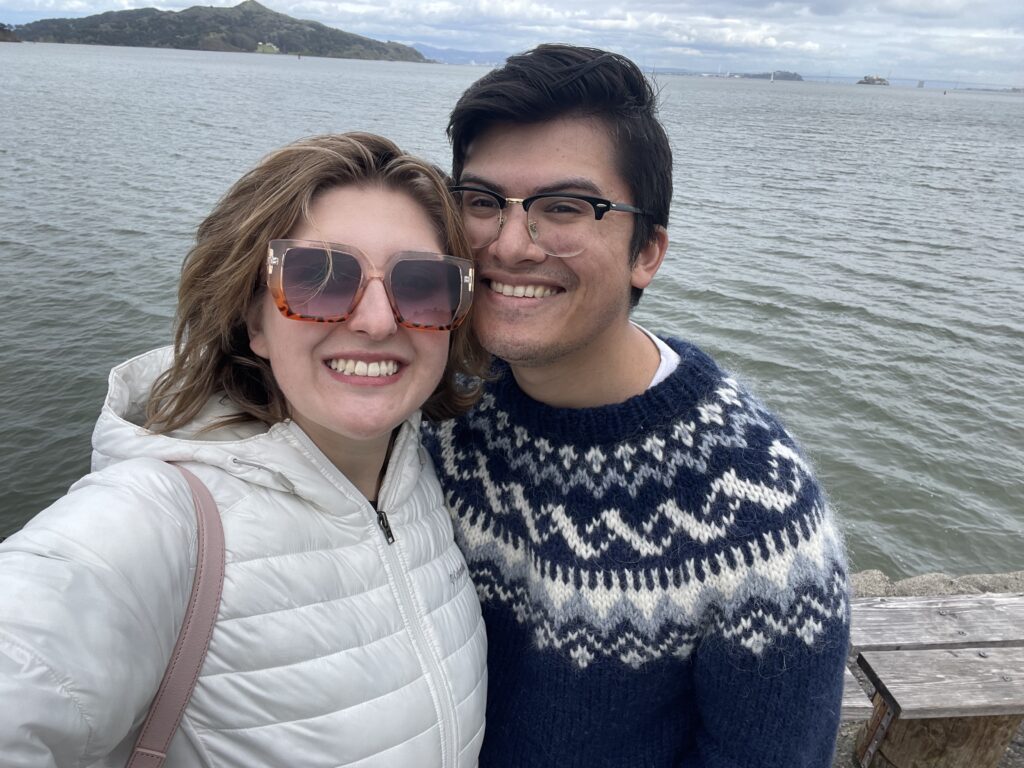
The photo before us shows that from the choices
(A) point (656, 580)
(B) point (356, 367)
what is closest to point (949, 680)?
(A) point (656, 580)

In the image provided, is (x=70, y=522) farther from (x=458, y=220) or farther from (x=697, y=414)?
(x=697, y=414)

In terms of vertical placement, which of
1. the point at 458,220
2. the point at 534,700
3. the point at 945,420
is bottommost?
the point at 945,420

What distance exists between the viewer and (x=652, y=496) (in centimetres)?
209

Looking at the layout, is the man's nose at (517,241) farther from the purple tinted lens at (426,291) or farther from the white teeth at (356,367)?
the white teeth at (356,367)

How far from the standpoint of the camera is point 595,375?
2324mm

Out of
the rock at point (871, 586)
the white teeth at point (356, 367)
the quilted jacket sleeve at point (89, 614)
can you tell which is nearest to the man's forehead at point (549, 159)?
the white teeth at point (356, 367)

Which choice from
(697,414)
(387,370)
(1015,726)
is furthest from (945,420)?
(387,370)

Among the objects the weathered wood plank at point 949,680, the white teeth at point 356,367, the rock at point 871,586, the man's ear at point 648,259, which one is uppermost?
the man's ear at point 648,259

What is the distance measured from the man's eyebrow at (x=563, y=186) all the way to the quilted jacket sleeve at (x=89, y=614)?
4.32 ft

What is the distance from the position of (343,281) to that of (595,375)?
0.89 metres

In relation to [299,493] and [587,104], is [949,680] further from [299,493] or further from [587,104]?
[299,493]

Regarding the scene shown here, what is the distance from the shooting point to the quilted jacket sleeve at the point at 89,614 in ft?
3.82

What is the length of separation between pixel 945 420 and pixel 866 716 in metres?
8.87

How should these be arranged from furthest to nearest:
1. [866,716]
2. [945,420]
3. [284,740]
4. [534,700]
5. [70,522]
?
[945,420] → [866,716] → [534,700] → [284,740] → [70,522]
